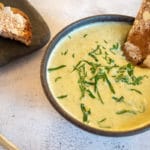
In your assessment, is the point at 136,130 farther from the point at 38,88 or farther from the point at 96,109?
the point at 38,88

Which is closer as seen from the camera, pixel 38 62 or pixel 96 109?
pixel 96 109

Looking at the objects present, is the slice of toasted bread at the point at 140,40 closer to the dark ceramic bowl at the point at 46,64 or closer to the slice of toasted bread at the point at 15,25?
the dark ceramic bowl at the point at 46,64

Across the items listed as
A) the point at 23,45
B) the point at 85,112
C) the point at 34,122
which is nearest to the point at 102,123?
the point at 85,112

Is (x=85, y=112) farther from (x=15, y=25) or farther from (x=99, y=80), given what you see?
(x=15, y=25)

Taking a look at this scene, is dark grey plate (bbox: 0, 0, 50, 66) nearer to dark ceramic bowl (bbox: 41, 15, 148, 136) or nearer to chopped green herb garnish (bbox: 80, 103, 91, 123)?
dark ceramic bowl (bbox: 41, 15, 148, 136)

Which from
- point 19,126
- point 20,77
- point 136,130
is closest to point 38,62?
point 20,77

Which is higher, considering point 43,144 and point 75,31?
point 75,31

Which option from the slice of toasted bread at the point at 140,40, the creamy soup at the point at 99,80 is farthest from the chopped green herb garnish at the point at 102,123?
the slice of toasted bread at the point at 140,40
